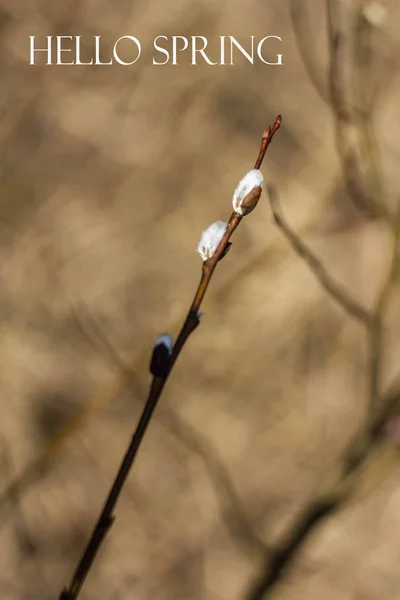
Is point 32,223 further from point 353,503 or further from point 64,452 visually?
point 353,503

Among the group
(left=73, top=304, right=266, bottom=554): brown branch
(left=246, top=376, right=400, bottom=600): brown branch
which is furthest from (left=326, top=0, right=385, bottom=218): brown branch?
(left=73, top=304, right=266, bottom=554): brown branch

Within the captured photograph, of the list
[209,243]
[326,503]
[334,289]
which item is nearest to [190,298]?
[334,289]

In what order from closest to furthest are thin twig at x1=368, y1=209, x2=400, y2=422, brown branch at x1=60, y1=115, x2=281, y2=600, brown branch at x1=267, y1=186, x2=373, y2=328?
brown branch at x1=60, y1=115, x2=281, y2=600 < thin twig at x1=368, y1=209, x2=400, y2=422 < brown branch at x1=267, y1=186, x2=373, y2=328

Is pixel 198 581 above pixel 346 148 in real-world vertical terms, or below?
below

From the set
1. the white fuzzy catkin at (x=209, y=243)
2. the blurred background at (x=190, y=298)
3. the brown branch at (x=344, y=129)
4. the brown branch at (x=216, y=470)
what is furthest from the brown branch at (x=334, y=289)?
the white fuzzy catkin at (x=209, y=243)

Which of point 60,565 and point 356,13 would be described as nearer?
point 60,565

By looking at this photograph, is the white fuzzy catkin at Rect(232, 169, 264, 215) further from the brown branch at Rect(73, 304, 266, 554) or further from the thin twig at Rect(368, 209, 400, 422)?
the brown branch at Rect(73, 304, 266, 554)

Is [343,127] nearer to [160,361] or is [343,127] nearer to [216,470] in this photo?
[216,470]

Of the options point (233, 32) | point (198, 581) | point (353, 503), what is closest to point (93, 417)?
point (198, 581)
